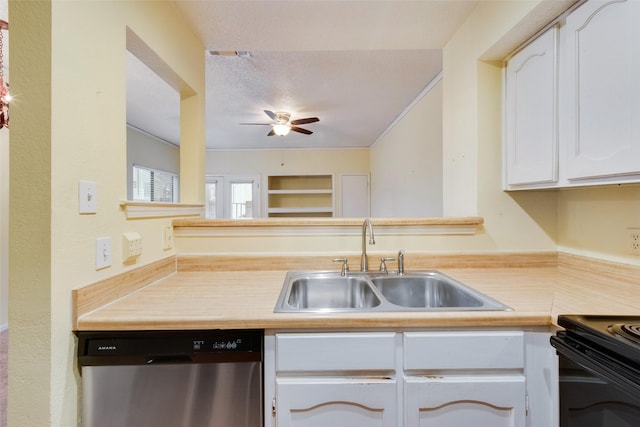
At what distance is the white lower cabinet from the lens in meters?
0.94

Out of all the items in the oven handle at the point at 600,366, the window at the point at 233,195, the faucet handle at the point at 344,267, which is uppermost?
the window at the point at 233,195

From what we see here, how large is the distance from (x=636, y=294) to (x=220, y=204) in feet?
19.7

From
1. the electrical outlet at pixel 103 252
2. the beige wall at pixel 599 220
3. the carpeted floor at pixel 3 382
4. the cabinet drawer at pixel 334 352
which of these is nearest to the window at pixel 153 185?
the carpeted floor at pixel 3 382

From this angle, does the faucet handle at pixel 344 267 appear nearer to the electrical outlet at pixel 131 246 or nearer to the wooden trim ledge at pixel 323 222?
the wooden trim ledge at pixel 323 222

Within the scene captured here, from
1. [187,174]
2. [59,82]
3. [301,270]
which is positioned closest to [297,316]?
[301,270]

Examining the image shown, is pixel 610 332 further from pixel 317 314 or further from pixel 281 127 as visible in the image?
pixel 281 127

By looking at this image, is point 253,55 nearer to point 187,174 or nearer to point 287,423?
point 187,174

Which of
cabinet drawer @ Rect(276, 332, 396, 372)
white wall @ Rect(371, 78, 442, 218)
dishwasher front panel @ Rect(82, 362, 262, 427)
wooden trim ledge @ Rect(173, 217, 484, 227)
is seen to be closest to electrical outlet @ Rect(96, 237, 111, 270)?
dishwasher front panel @ Rect(82, 362, 262, 427)

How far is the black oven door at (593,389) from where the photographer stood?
26.3 inches

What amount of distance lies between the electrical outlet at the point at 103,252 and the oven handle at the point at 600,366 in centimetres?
145

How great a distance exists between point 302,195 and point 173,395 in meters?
5.46

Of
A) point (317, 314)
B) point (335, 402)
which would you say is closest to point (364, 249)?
point (317, 314)

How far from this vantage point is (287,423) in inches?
37.0

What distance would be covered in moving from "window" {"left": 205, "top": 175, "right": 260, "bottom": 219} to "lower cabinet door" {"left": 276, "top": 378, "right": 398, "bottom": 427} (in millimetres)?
5296
